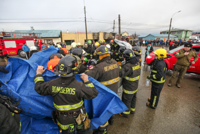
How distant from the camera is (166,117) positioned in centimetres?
318

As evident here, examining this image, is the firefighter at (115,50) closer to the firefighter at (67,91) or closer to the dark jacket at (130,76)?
the dark jacket at (130,76)

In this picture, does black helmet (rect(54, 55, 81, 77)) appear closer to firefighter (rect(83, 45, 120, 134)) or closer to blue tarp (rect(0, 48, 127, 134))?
blue tarp (rect(0, 48, 127, 134))

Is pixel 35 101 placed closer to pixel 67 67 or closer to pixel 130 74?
pixel 67 67

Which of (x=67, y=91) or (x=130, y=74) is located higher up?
(x=67, y=91)

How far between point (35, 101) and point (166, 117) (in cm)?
369

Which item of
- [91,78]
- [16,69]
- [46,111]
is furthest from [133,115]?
[16,69]

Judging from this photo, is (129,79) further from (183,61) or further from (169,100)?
(183,61)

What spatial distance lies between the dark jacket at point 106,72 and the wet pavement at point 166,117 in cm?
131

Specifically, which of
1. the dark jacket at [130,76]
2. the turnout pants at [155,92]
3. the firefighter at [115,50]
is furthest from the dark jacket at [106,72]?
the firefighter at [115,50]

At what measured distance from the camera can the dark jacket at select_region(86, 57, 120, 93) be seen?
2289mm

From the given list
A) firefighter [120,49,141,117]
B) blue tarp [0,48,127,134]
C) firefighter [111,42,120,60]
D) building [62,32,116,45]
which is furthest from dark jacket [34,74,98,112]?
building [62,32,116,45]

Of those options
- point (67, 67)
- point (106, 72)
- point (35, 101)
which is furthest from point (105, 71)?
point (35, 101)

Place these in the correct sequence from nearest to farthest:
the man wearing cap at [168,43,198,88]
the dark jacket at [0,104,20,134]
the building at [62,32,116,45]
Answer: the dark jacket at [0,104,20,134], the man wearing cap at [168,43,198,88], the building at [62,32,116,45]

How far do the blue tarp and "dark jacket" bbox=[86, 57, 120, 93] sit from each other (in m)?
0.29
